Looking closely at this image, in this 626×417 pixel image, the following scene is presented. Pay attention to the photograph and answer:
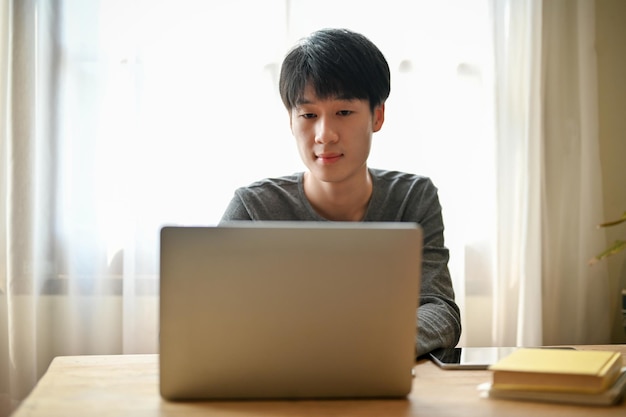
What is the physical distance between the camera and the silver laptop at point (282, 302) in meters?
0.98

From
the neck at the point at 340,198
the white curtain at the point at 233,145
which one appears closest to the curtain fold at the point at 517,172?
the white curtain at the point at 233,145

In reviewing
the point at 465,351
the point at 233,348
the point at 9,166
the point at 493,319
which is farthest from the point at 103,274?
the point at 233,348

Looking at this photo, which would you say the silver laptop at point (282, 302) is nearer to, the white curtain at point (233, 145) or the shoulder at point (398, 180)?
the shoulder at point (398, 180)

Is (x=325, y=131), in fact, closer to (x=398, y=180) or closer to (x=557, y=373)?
(x=398, y=180)

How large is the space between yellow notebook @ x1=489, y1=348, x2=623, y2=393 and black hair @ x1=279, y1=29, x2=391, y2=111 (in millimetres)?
744

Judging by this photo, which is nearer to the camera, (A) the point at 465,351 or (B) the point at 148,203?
(A) the point at 465,351

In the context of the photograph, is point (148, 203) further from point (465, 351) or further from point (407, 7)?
point (465, 351)

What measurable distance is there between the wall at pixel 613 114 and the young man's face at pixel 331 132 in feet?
4.92

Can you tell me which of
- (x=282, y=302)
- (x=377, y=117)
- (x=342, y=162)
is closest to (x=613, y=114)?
(x=377, y=117)

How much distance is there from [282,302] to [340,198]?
0.86 m

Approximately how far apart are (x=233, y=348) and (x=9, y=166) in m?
1.86

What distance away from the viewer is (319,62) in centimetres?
167

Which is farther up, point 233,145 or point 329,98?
point 329,98

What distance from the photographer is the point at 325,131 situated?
1678mm
